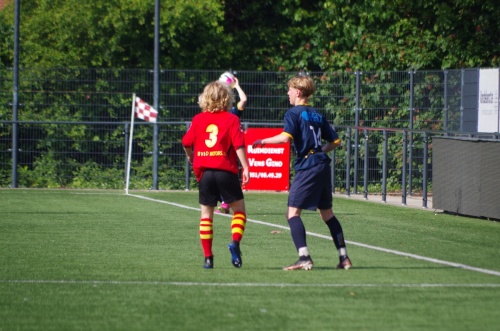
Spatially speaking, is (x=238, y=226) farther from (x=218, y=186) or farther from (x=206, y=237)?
(x=218, y=186)

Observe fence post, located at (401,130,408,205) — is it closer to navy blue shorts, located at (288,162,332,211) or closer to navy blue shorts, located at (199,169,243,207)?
navy blue shorts, located at (288,162,332,211)

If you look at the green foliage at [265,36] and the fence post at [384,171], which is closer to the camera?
the fence post at [384,171]

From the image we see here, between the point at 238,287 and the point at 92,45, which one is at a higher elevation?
the point at 92,45

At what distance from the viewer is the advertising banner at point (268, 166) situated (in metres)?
24.5

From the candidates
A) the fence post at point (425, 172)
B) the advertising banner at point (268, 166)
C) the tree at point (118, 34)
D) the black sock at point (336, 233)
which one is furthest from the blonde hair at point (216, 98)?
the tree at point (118, 34)

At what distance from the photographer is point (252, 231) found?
15.1 m

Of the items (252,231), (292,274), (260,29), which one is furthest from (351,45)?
(292,274)

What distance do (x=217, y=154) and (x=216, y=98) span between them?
49cm

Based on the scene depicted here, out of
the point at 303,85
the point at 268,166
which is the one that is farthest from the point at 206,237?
the point at 268,166

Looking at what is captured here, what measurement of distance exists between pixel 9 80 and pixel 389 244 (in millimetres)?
14662

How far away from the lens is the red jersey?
10672 mm

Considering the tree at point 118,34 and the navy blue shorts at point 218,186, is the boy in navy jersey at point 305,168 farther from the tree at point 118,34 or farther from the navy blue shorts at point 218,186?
the tree at point 118,34

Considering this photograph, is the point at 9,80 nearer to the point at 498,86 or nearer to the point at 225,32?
the point at 225,32

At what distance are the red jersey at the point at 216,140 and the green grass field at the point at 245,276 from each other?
922mm
